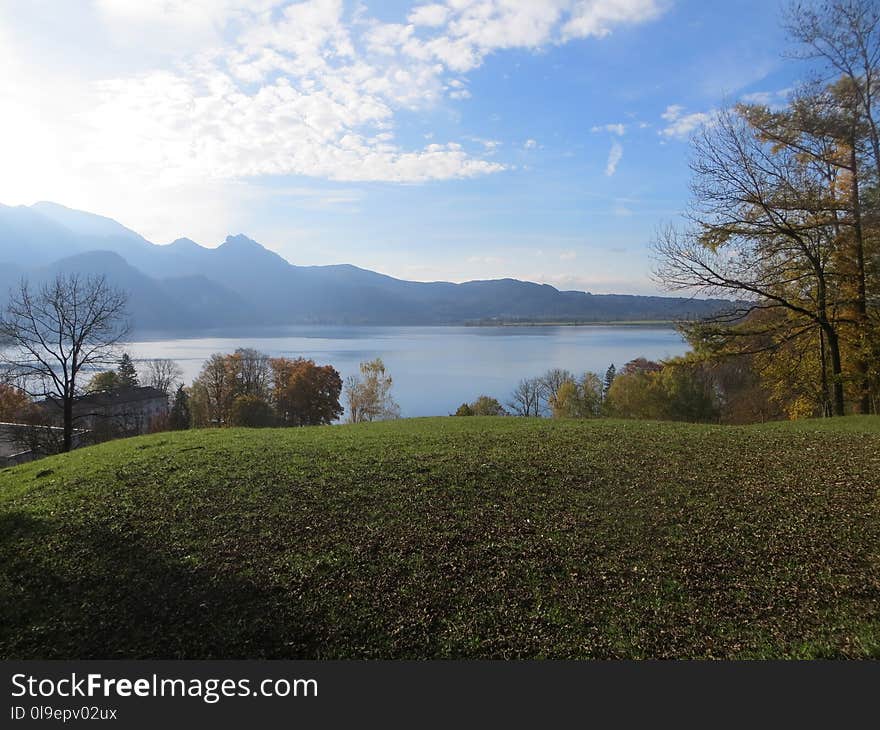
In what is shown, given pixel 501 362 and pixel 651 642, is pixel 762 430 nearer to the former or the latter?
pixel 651 642

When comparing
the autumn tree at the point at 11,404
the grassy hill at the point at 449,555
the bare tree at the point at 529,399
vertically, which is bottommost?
the bare tree at the point at 529,399

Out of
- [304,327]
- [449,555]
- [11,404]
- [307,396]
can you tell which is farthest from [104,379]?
[304,327]

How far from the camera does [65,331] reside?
17.9 meters

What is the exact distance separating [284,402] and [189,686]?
38678 mm

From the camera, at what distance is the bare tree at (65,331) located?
17.1 m

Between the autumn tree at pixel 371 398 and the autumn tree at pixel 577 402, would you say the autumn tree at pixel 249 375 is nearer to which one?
the autumn tree at pixel 371 398

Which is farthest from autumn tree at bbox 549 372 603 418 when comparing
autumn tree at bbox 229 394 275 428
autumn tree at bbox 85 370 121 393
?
autumn tree at bbox 85 370 121 393

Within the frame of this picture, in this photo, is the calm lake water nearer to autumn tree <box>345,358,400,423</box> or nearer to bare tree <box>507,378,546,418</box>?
bare tree <box>507,378,546,418</box>

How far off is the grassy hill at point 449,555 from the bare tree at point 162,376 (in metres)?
45.1

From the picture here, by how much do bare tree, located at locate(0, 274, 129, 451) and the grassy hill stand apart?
33.9 ft

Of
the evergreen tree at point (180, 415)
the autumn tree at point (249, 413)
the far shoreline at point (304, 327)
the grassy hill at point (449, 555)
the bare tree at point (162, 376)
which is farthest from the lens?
the far shoreline at point (304, 327)

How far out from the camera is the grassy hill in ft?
13.0

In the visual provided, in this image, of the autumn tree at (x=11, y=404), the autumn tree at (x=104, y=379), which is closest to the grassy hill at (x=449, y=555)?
the autumn tree at (x=11, y=404)

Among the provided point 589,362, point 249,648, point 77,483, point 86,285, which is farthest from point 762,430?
point 589,362
